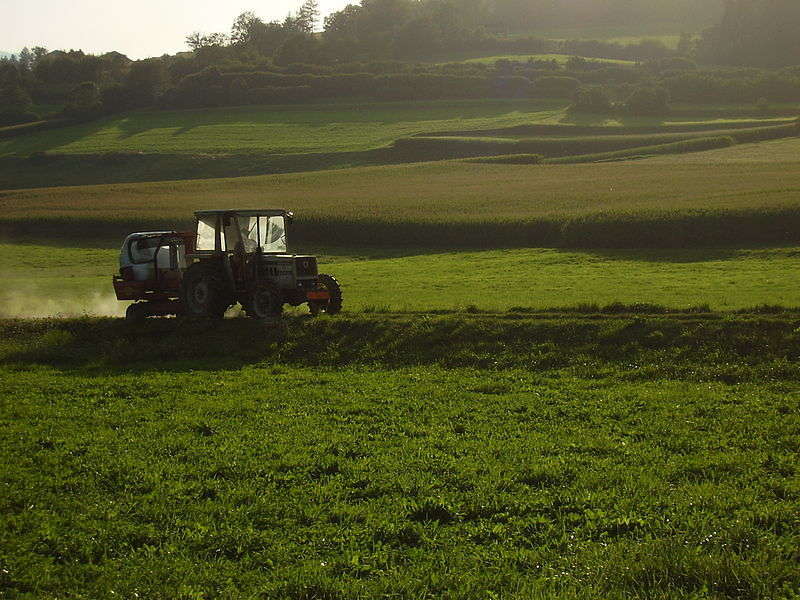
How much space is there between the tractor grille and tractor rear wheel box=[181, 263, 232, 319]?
198cm

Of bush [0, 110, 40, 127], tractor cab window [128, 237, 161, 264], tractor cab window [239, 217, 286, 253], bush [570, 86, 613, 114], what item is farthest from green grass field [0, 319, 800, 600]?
bush [0, 110, 40, 127]

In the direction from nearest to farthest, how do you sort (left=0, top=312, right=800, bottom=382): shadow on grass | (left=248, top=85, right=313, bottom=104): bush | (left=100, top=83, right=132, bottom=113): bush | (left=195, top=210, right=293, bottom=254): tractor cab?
(left=0, top=312, right=800, bottom=382): shadow on grass → (left=195, top=210, right=293, bottom=254): tractor cab → (left=248, top=85, right=313, bottom=104): bush → (left=100, top=83, right=132, bottom=113): bush

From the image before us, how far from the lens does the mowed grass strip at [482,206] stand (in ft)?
141

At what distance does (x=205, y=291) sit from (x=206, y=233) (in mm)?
1606

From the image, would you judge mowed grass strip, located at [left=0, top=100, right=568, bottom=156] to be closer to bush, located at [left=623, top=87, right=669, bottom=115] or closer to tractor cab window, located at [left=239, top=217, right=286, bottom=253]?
bush, located at [left=623, top=87, right=669, bottom=115]

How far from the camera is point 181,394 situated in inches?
637

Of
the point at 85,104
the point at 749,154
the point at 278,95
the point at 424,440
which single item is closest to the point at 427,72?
the point at 278,95

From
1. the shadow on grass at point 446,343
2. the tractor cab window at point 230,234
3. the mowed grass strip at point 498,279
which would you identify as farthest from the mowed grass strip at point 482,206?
the tractor cab window at point 230,234

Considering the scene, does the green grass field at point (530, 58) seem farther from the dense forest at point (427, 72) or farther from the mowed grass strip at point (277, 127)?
the mowed grass strip at point (277, 127)

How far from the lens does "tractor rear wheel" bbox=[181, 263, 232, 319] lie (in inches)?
899

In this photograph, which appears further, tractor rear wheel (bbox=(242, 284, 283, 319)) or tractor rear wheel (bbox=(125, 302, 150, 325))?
tractor rear wheel (bbox=(125, 302, 150, 325))

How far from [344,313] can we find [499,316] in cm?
436

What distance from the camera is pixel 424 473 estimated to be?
10.9 meters

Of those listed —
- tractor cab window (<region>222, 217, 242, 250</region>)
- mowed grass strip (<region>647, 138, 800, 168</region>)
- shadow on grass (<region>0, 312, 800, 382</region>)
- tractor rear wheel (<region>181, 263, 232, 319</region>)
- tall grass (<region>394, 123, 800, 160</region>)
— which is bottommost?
shadow on grass (<region>0, 312, 800, 382</region>)
